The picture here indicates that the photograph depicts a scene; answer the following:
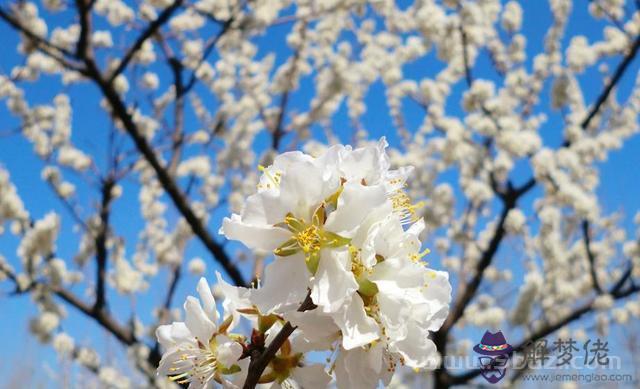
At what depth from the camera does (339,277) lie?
77cm

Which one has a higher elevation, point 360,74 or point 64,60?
point 360,74

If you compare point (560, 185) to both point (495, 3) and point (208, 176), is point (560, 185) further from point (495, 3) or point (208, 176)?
point (208, 176)

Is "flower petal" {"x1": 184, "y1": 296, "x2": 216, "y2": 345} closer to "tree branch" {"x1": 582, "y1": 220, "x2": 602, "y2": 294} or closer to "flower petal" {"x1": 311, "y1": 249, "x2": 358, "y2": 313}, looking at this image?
"flower petal" {"x1": 311, "y1": 249, "x2": 358, "y2": 313}

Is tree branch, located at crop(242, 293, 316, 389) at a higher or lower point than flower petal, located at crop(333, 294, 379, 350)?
lower

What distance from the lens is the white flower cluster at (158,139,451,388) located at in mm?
789

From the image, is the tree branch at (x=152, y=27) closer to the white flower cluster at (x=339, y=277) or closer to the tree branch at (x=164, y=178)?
the tree branch at (x=164, y=178)

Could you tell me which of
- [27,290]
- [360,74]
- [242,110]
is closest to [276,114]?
[242,110]

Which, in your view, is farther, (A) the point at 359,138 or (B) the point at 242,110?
(A) the point at 359,138

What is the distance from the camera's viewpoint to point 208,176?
651 centimetres

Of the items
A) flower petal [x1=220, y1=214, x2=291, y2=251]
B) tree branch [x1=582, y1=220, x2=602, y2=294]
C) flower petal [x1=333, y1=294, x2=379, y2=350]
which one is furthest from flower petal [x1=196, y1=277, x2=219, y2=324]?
tree branch [x1=582, y1=220, x2=602, y2=294]

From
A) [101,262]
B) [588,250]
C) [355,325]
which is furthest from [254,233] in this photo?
[588,250]

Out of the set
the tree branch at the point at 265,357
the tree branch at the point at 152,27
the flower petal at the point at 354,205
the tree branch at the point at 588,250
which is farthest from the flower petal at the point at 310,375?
the tree branch at the point at 588,250

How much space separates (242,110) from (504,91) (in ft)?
8.61

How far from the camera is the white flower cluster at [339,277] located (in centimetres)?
79
